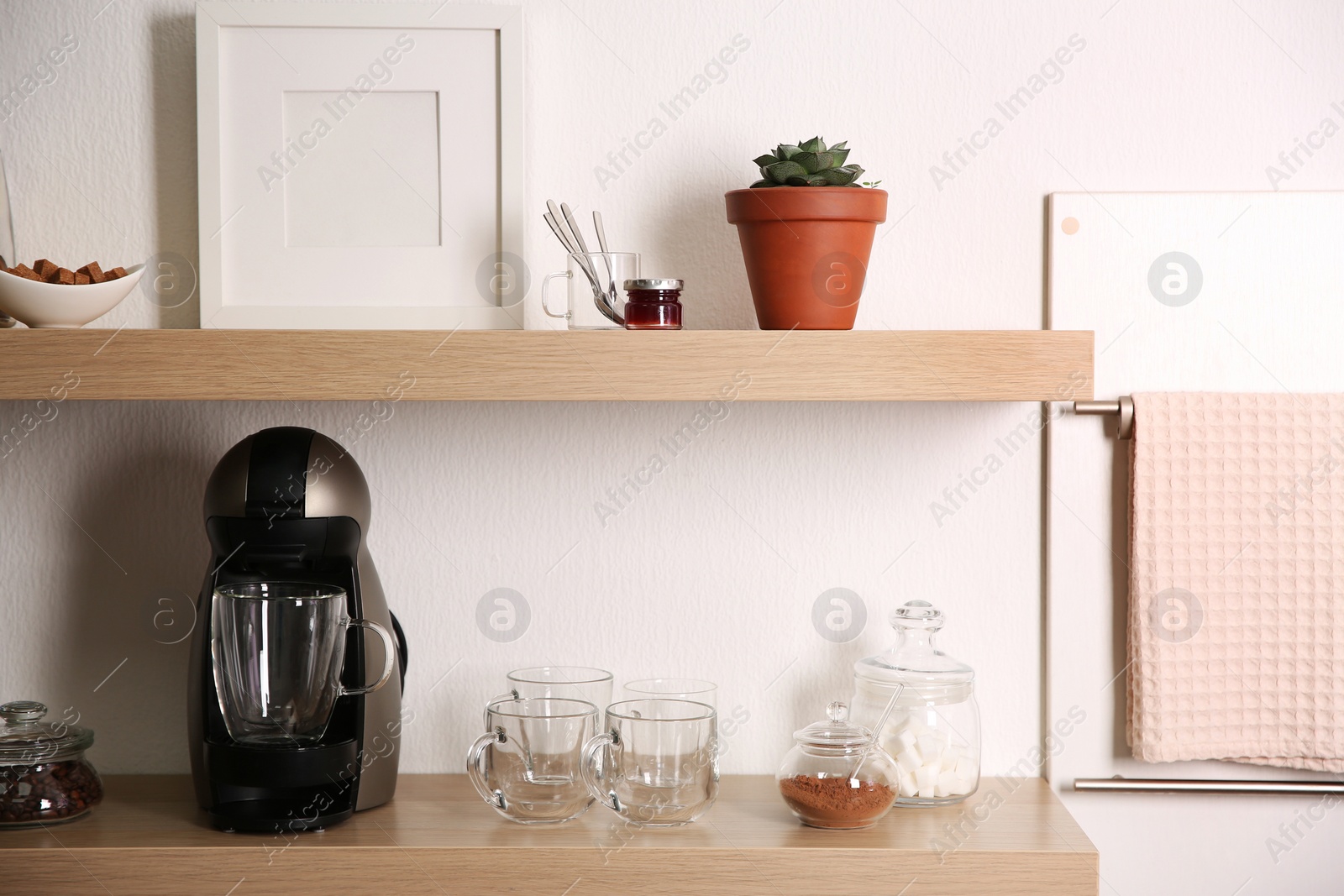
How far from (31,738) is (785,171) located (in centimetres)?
88

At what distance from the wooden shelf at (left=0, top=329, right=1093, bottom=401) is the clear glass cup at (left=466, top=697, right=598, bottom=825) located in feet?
0.99

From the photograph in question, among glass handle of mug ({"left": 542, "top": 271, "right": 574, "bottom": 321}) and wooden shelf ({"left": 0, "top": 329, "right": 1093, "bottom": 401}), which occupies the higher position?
glass handle of mug ({"left": 542, "top": 271, "right": 574, "bottom": 321})

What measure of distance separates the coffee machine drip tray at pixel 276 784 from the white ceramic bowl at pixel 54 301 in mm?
417

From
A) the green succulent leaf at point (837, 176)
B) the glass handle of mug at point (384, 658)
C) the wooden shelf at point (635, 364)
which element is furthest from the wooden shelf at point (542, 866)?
the green succulent leaf at point (837, 176)

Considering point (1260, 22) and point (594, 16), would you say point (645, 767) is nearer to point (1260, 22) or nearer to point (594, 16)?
point (594, 16)

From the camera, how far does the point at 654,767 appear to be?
0.94 m

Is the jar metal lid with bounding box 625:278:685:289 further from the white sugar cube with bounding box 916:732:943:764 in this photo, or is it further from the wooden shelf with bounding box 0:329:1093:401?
the white sugar cube with bounding box 916:732:943:764

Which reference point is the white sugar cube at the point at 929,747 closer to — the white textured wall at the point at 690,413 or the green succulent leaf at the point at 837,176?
the white textured wall at the point at 690,413

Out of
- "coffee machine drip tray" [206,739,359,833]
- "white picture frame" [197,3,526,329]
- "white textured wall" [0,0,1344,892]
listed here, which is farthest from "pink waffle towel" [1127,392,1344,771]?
"coffee machine drip tray" [206,739,359,833]

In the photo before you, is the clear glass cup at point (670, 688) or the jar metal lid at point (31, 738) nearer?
the jar metal lid at point (31, 738)

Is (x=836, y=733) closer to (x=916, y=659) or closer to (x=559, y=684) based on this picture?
(x=916, y=659)

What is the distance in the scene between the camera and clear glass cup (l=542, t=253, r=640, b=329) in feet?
3.36

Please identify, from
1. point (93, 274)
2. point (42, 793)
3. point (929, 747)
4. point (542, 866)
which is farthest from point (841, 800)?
point (93, 274)

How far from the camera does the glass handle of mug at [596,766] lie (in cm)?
95
